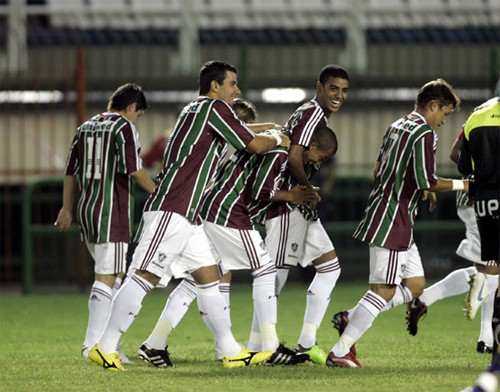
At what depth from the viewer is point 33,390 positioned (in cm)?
734

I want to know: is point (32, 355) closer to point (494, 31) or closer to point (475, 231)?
point (475, 231)

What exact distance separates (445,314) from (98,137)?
15.5 ft

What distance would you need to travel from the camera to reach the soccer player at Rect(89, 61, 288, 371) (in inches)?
325

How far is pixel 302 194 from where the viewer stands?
28.8 ft

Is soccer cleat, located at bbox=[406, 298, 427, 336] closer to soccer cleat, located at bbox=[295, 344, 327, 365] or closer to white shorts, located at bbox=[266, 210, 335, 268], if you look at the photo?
white shorts, located at bbox=[266, 210, 335, 268]

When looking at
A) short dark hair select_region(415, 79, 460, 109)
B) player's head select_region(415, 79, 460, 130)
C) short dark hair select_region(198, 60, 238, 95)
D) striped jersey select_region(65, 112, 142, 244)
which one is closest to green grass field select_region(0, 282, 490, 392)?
striped jersey select_region(65, 112, 142, 244)

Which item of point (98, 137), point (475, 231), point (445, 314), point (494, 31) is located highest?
point (494, 31)

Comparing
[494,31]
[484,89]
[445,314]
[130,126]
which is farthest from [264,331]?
[494,31]

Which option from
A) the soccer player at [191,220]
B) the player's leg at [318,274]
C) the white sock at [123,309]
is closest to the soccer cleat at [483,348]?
the player's leg at [318,274]

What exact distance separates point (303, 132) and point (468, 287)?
2.24 meters

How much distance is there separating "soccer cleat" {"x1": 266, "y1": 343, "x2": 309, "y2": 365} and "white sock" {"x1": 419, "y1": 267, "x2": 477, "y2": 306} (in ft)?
5.13

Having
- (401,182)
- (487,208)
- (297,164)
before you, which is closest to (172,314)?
(297,164)

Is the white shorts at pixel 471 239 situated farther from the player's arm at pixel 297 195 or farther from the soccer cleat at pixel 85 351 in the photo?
the soccer cleat at pixel 85 351

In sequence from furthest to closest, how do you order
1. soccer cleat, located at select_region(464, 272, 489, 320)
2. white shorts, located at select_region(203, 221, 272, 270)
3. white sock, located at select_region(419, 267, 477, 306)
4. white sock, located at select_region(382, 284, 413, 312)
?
white sock, located at select_region(419, 267, 477, 306) < soccer cleat, located at select_region(464, 272, 489, 320) < white sock, located at select_region(382, 284, 413, 312) < white shorts, located at select_region(203, 221, 272, 270)
